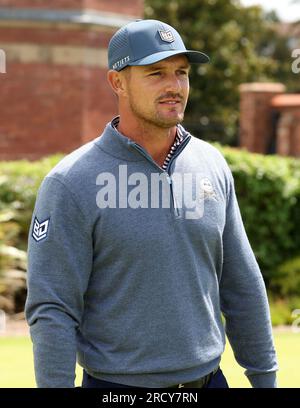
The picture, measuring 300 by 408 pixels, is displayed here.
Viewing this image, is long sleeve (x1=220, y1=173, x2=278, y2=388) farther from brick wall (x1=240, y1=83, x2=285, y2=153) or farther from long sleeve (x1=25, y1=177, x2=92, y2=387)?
brick wall (x1=240, y1=83, x2=285, y2=153)

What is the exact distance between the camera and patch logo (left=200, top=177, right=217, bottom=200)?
3748mm

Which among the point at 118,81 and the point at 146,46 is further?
the point at 118,81

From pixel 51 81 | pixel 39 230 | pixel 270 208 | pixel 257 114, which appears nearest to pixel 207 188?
pixel 39 230

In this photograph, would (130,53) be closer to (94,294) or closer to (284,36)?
(94,294)

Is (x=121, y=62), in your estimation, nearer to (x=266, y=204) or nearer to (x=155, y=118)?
(x=155, y=118)

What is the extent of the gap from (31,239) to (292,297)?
963cm

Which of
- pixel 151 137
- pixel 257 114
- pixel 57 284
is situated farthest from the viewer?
pixel 257 114

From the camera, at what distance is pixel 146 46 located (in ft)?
12.0

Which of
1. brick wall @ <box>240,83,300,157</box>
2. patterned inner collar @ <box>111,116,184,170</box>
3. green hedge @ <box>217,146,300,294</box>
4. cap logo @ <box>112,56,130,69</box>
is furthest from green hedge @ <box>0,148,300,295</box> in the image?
brick wall @ <box>240,83,300,157</box>

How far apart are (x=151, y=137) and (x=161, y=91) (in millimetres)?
201

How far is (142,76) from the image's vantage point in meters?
3.67

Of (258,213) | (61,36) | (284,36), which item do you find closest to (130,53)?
(258,213)

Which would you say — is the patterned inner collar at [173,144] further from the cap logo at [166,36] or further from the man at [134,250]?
the cap logo at [166,36]

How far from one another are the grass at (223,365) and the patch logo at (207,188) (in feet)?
12.3
